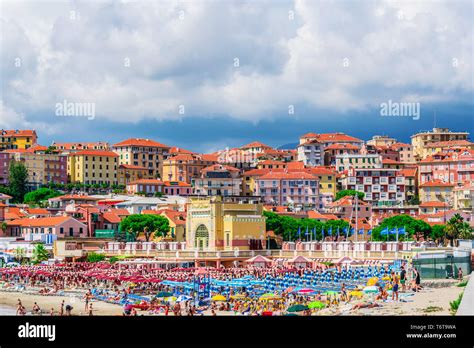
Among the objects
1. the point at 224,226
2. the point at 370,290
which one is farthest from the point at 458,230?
the point at 370,290

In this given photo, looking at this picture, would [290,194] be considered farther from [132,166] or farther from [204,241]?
[204,241]

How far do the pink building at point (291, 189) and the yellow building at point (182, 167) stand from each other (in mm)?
21405

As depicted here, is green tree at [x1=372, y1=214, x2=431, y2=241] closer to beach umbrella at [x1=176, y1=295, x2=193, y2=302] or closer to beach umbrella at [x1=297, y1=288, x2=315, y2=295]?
beach umbrella at [x1=297, y1=288, x2=315, y2=295]

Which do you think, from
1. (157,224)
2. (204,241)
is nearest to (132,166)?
(157,224)

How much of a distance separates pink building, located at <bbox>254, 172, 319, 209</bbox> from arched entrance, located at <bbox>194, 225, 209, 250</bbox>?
211 feet

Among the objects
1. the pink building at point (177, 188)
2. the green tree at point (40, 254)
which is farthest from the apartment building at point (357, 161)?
the green tree at point (40, 254)

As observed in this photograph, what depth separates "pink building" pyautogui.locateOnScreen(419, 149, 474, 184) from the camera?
504ft

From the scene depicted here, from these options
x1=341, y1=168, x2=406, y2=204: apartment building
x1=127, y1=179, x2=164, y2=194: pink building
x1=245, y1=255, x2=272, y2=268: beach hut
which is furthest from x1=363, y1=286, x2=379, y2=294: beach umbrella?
x1=127, y1=179, x2=164, y2=194: pink building

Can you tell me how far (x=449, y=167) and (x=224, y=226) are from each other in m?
82.0

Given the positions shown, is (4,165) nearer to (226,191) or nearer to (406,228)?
(226,191)

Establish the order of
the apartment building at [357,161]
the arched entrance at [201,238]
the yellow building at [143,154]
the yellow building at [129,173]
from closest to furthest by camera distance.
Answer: the arched entrance at [201,238] < the apartment building at [357,161] < the yellow building at [129,173] < the yellow building at [143,154]

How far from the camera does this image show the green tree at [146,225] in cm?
10325

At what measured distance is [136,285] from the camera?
6688 centimetres

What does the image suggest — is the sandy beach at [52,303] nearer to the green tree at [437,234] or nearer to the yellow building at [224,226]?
the yellow building at [224,226]
